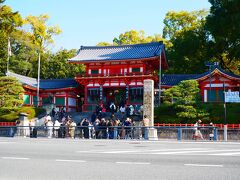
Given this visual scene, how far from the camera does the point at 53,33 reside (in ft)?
222

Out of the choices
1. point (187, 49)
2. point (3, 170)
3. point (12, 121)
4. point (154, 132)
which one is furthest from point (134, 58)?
point (3, 170)

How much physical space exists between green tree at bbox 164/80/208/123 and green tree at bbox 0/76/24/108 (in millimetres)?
17517

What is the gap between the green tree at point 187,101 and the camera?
3325cm

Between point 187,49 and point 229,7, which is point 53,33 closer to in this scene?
point 187,49

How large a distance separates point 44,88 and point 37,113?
9432mm

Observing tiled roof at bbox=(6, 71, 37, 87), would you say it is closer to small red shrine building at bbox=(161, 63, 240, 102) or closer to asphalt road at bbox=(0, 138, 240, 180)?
small red shrine building at bbox=(161, 63, 240, 102)

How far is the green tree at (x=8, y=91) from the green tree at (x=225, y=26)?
25.4 metres

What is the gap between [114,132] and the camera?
76.6 feet

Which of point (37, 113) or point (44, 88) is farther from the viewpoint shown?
point (44, 88)

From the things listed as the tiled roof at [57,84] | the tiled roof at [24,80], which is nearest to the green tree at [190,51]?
the tiled roof at [57,84]

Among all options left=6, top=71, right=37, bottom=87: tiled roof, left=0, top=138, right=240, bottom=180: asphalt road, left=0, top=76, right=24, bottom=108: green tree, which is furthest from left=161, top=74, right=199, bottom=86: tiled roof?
left=0, top=138, right=240, bottom=180: asphalt road

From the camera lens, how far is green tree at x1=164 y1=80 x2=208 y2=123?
33.2m

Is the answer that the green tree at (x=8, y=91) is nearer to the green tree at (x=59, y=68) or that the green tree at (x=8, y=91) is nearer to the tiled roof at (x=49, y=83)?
the tiled roof at (x=49, y=83)

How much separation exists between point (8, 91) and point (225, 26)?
27.4m
